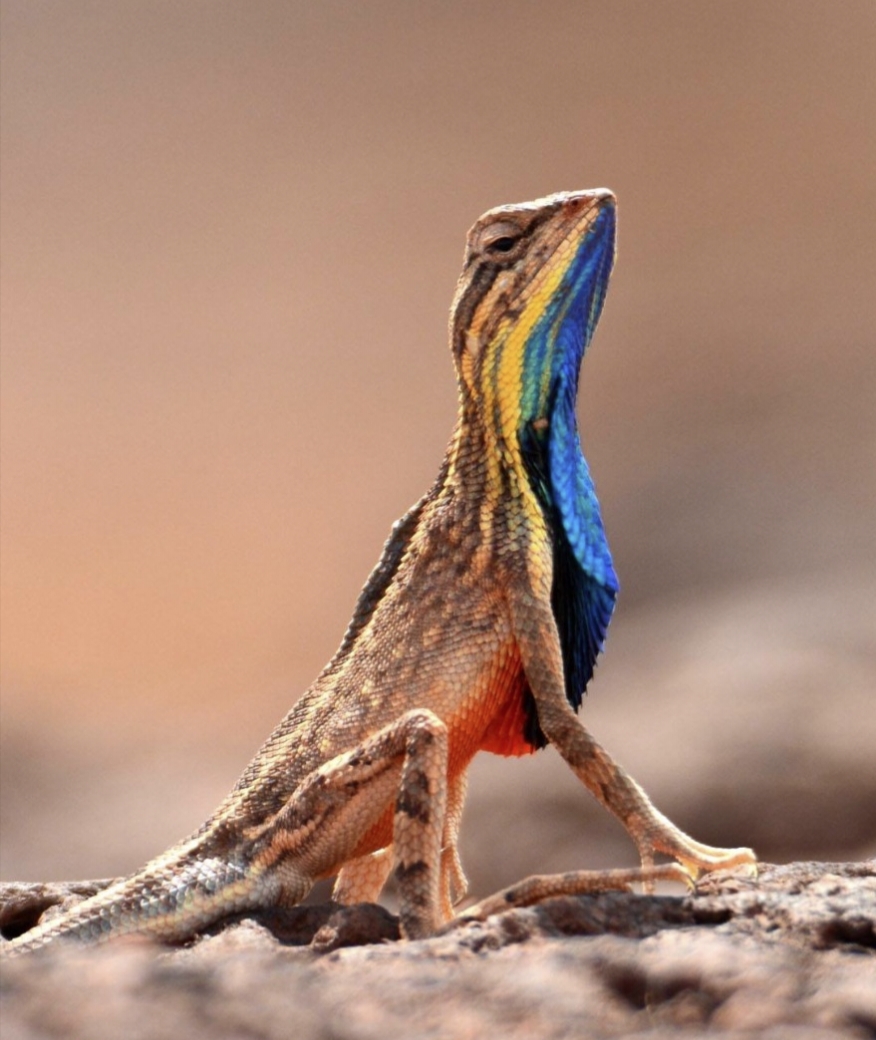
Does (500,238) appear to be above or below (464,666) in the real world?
above

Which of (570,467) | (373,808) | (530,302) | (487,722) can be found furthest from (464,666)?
(530,302)

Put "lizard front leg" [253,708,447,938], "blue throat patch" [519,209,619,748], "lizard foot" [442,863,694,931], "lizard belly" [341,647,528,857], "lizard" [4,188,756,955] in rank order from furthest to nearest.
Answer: "blue throat patch" [519,209,619,748] < "lizard belly" [341,647,528,857] < "lizard" [4,188,756,955] < "lizard front leg" [253,708,447,938] < "lizard foot" [442,863,694,931]

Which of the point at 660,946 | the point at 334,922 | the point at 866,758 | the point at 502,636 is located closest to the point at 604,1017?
the point at 660,946

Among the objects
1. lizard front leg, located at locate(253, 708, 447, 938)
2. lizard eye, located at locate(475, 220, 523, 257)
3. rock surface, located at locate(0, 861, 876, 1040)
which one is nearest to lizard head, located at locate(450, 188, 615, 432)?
lizard eye, located at locate(475, 220, 523, 257)

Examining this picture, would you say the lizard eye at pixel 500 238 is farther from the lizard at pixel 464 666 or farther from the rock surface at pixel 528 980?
the rock surface at pixel 528 980

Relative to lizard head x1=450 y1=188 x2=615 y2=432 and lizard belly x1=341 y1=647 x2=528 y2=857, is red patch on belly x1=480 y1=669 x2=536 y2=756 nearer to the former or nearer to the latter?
lizard belly x1=341 y1=647 x2=528 y2=857

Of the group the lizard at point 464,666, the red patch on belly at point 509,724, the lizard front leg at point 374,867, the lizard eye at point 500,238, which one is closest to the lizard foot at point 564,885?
the lizard at point 464,666

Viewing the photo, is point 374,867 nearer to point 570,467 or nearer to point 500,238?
point 570,467
